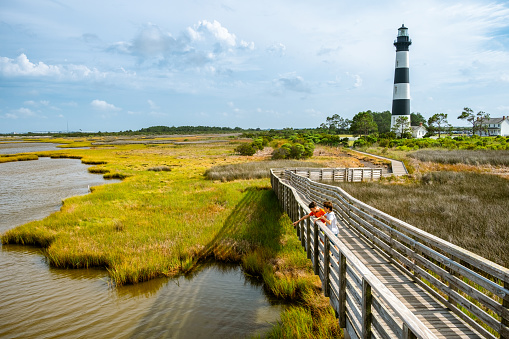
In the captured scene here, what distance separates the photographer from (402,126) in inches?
2948

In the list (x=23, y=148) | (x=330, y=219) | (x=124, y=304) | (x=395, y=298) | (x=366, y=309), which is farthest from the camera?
(x=23, y=148)

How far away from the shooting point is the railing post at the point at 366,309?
4.11 meters

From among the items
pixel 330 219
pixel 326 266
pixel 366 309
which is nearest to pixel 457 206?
pixel 330 219

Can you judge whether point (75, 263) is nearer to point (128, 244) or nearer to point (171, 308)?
point (128, 244)

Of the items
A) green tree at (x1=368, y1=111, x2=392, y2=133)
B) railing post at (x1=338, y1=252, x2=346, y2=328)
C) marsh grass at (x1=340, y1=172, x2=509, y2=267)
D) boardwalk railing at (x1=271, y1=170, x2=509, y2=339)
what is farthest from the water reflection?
green tree at (x1=368, y1=111, x2=392, y2=133)

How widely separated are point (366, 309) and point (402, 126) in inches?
3079

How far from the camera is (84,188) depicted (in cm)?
2598

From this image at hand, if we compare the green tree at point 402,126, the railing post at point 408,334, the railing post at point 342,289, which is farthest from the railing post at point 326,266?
the green tree at point 402,126

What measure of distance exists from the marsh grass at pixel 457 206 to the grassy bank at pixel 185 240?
478cm

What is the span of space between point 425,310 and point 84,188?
2618cm

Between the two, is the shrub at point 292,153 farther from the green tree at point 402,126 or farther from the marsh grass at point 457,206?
the green tree at point 402,126

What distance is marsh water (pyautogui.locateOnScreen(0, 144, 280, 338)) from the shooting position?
299 inches

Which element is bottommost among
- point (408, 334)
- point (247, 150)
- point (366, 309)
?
point (247, 150)

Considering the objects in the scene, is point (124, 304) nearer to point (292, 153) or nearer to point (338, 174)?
point (338, 174)
